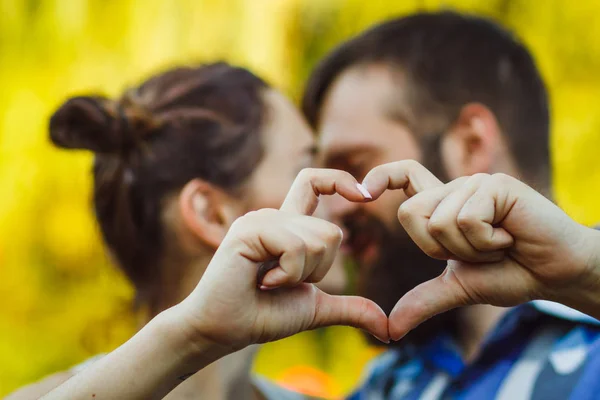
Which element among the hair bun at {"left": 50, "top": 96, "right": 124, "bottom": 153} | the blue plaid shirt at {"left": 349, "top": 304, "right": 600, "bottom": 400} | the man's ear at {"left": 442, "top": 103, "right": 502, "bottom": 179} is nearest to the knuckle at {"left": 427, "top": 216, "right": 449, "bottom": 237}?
the blue plaid shirt at {"left": 349, "top": 304, "right": 600, "bottom": 400}

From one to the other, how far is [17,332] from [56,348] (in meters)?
0.17

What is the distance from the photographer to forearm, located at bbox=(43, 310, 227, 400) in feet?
2.32

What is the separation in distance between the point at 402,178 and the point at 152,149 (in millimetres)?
669

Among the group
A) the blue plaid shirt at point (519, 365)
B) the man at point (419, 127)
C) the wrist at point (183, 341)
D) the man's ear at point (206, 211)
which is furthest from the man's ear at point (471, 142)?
the wrist at point (183, 341)

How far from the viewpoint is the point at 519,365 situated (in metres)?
1.10

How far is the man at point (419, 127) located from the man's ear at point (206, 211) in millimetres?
405

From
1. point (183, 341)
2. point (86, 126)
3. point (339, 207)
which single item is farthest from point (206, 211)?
point (183, 341)

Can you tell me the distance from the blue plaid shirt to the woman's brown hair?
1.70 feet

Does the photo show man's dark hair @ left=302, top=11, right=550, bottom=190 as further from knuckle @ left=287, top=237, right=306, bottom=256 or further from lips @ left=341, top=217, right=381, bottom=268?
knuckle @ left=287, top=237, right=306, bottom=256

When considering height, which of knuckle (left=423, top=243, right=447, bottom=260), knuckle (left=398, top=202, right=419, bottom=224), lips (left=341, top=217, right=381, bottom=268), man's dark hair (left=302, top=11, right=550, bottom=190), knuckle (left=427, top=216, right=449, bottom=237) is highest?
man's dark hair (left=302, top=11, right=550, bottom=190)

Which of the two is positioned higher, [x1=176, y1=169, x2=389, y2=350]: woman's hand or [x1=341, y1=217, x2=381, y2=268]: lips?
[x1=176, y1=169, x2=389, y2=350]: woman's hand

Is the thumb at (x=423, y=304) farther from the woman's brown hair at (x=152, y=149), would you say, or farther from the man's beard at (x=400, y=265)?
the man's beard at (x=400, y=265)

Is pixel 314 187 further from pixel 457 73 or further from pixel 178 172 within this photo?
pixel 457 73

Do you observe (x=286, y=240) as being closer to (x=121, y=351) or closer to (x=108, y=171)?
(x=121, y=351)
